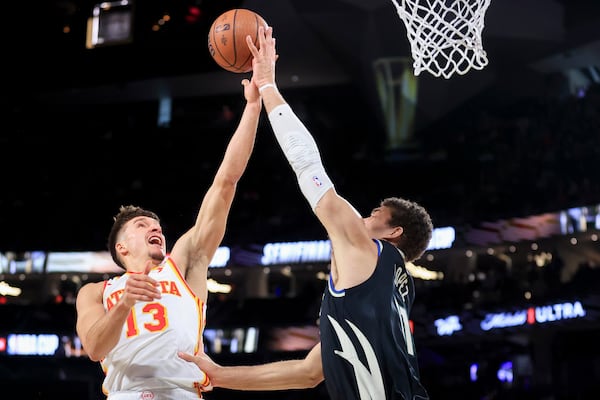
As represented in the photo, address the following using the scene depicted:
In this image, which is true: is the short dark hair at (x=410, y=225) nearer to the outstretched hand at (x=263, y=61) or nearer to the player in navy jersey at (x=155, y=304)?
the outstretched hand at (x=263, y=61)

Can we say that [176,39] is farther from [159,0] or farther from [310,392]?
[310,392]

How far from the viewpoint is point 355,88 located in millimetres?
18531

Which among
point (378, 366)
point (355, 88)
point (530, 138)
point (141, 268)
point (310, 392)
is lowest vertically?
point (310, 392)

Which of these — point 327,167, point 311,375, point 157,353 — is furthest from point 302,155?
point 327,167

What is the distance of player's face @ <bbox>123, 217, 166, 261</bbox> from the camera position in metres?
4.13

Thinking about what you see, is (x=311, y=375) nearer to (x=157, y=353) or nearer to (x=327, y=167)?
(x=157, y=353)

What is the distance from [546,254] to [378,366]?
12.7 metres

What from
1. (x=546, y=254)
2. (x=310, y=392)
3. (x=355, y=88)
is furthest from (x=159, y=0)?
(x=546, y=254)

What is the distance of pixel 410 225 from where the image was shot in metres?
3.62

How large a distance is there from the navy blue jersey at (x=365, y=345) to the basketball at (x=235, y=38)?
1503 millimetres

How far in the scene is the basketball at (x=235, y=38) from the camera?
4.17 metres

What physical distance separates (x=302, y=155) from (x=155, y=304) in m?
1.12

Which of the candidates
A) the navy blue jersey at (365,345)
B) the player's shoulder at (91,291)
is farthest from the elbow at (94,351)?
the navy blue jersey at (365,345)

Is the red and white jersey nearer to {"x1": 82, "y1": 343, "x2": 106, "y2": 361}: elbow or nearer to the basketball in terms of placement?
{"x1": 82, "y1": 343, "x2": 106, "y2": 361}: elbow
